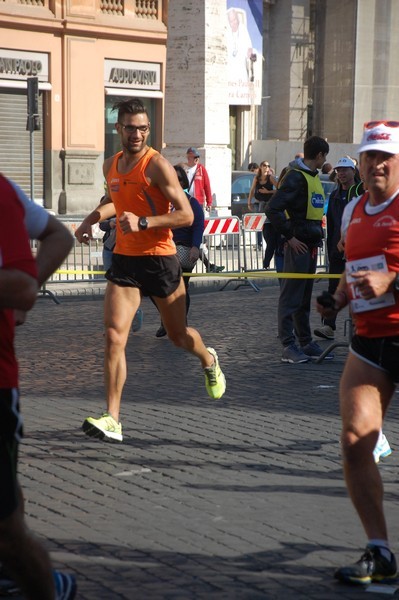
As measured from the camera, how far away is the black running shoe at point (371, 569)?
483 centimetres

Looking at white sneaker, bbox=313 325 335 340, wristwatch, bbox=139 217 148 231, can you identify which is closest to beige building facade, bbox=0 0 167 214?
white sneaker, bbox=313 325 335 340

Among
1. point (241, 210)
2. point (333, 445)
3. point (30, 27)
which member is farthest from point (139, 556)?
point (30, 27)

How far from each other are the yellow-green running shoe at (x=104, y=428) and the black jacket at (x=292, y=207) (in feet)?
12.4

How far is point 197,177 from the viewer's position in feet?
74.3

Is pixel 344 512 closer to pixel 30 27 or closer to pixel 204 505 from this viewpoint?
pixel 204 505

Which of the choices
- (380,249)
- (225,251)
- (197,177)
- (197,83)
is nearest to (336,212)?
(225,251)

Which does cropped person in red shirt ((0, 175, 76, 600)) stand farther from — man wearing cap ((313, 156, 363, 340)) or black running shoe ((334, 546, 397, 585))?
man wearing cap ((313, 156, 363, 340))

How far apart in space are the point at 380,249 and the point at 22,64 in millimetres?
28410

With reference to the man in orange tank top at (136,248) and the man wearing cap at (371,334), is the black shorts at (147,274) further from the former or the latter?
the man wearing cap at (371,334)

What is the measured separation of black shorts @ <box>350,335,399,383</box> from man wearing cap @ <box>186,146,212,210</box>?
17.4 meters

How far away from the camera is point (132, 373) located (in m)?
10.6

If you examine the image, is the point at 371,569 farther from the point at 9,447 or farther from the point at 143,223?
the point at 143,223

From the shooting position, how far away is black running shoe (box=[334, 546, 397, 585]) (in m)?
4.83

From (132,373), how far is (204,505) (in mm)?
4557
